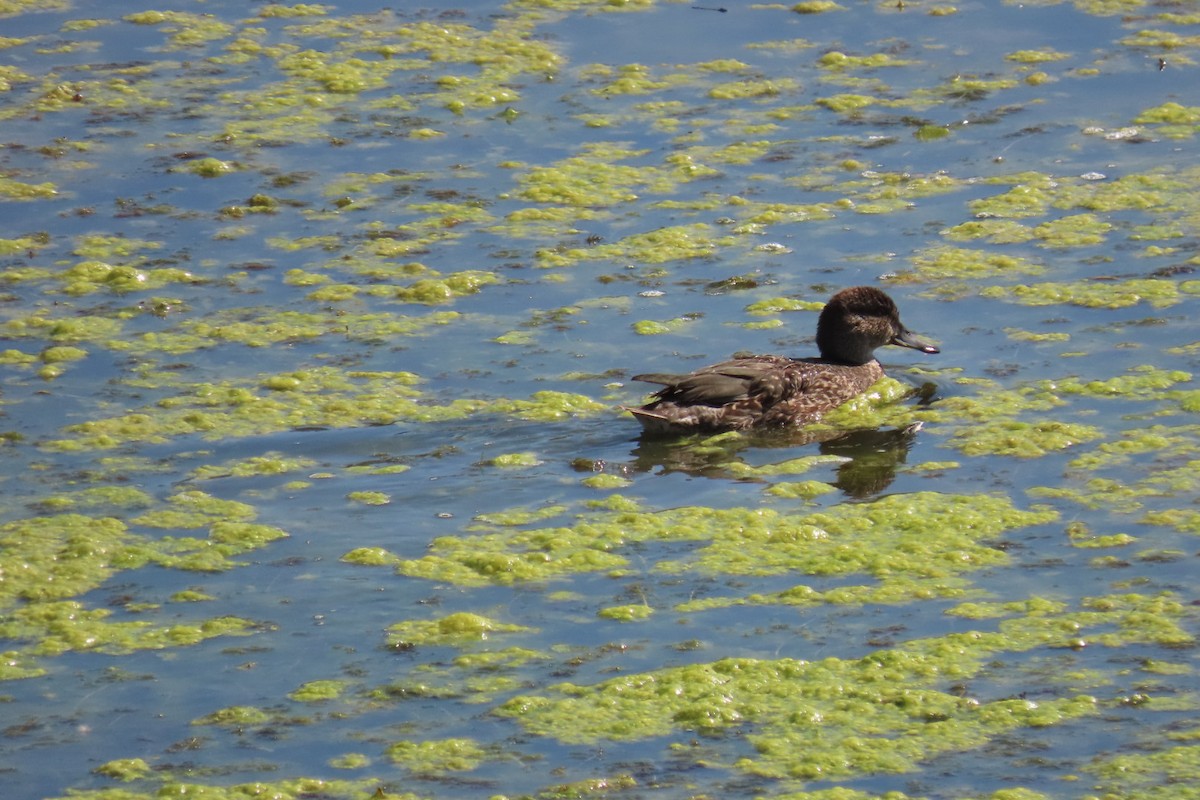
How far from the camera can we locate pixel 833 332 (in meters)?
9.34

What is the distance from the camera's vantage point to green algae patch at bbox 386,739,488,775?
5676 mm

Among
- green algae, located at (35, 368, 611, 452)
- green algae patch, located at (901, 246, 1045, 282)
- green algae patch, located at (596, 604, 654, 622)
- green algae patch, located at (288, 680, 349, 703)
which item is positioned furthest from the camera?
green algae patch, located at (901, 246, 1045, 282)

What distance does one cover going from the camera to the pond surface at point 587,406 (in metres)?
5.95

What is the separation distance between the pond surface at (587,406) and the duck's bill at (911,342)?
12cm

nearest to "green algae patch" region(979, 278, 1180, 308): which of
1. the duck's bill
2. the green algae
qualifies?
the duck's bill

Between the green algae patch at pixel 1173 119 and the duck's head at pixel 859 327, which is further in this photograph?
the green algae patch at pixel 1173 119

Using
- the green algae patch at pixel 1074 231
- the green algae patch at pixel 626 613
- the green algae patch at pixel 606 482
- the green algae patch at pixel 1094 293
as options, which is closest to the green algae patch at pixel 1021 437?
the green algae patch at pixel 1094 293

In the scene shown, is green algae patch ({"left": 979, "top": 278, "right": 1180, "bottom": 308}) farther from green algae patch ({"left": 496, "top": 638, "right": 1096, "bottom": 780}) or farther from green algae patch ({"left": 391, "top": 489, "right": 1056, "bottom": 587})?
green algae patch ({"left": 496, "top": 638, "right": 1096, "bottom": 780})

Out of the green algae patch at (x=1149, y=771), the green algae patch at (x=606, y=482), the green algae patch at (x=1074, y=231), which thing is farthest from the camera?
the green algae patch at (x=1074, y=231)

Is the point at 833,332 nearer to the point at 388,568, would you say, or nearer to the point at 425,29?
the point at 388,568

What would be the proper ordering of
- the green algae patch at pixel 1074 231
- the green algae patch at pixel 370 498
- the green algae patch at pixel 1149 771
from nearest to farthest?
the green algae patch at pixel 1149 771, the green algae patch at pixel 370 498, the green algae patch at pixel 1074 231

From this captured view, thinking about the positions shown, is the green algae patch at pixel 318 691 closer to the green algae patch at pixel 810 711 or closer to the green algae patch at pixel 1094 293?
the green algae patch at pixel 810 711

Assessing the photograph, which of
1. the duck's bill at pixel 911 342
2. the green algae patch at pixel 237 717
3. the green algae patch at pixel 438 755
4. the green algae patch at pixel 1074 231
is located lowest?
the green algae patch at pixel 237 717

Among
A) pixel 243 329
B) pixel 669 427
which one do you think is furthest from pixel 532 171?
pixel 669 427
